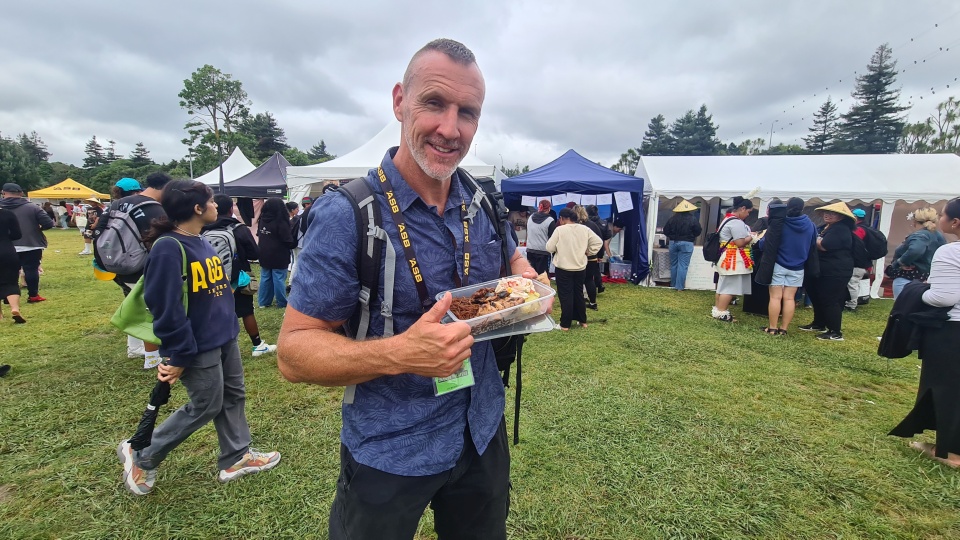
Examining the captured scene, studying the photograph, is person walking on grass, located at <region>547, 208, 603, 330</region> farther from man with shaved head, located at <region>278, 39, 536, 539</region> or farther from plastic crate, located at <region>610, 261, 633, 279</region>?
man with shaved head, located at <region>278, 39, 536, 539</region>

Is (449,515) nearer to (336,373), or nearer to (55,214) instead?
(336,373)

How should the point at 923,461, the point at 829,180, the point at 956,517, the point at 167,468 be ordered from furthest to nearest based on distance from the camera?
1. the point at 829,180
2. the point at 923,461
3. the point at 167,468
4. the point at 956,517

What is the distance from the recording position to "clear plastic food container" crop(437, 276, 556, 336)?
1221mm

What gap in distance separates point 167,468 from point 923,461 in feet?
19.6

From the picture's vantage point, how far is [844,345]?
6.16 meters

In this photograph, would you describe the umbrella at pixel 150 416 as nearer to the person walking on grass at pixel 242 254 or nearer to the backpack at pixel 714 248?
the person walking on grass at pixel 242 254

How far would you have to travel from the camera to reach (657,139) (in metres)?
A: 66.4

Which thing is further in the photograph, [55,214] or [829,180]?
[55,214]

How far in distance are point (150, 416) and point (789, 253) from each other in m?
7.94

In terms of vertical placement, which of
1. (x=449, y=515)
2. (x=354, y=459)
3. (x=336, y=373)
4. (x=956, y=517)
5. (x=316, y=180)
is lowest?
(x=956, y=517)

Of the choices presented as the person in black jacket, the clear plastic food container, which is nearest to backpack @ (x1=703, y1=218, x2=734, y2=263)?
the clear plastic food container

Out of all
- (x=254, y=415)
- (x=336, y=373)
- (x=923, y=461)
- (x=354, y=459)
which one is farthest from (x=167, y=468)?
(x=923, y=461)

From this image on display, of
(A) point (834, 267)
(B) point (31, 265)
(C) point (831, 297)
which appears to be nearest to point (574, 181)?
(A) point (834, 267)

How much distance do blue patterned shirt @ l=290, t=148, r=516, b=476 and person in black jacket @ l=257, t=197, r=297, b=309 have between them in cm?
556
